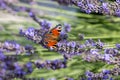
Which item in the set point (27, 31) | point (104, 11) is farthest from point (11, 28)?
point (104, 11)

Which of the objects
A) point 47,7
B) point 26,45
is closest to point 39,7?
point 47,7

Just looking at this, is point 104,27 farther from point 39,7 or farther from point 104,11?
point 39,7

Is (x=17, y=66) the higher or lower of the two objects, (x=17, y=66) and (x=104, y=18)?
the lower

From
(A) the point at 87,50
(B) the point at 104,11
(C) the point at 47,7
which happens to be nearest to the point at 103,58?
(A) the point at 87,50

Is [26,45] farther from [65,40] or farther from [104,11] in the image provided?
[104,11]

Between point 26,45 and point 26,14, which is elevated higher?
point 26,14

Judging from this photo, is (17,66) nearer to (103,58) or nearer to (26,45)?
(26,45)
